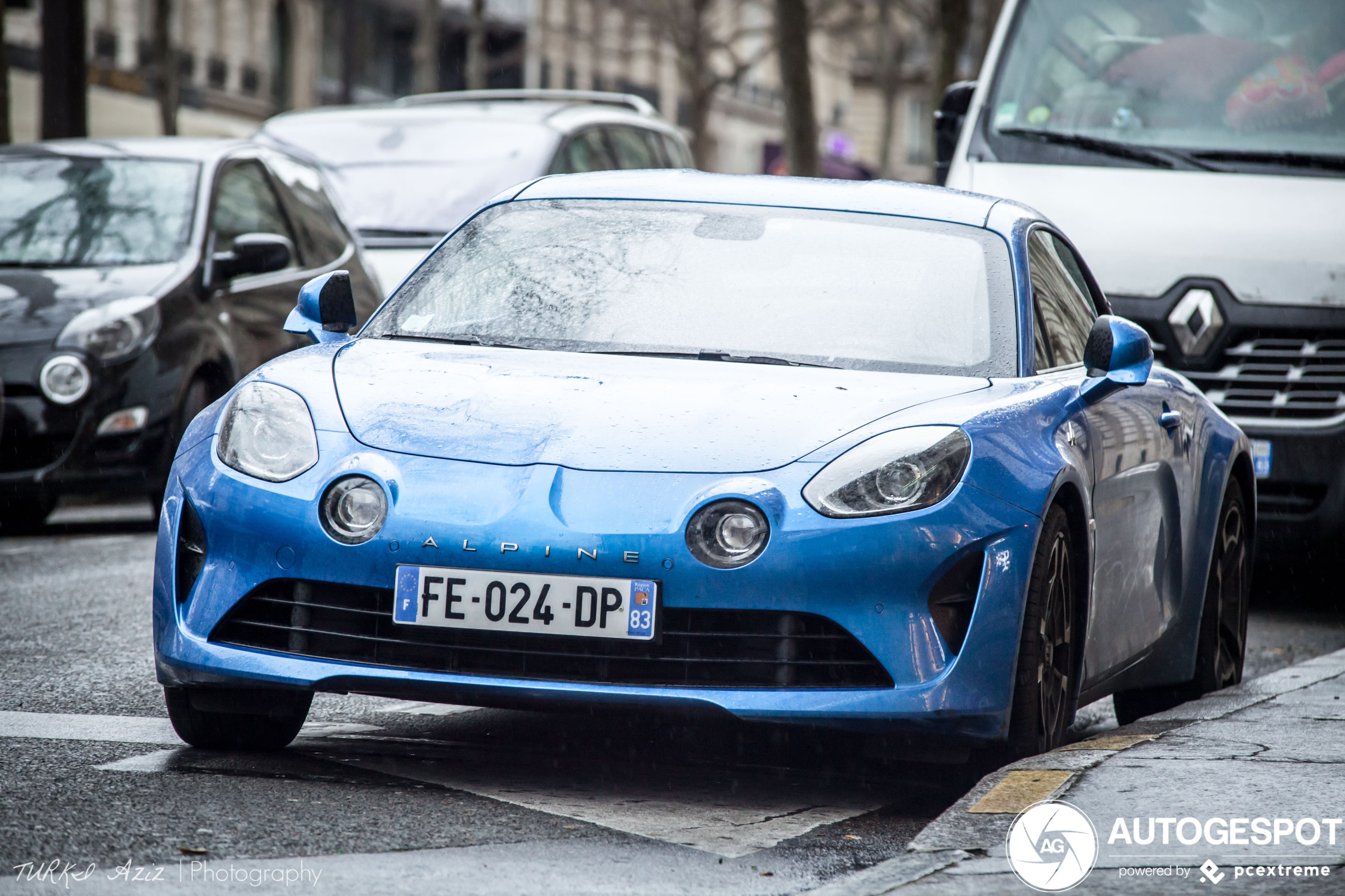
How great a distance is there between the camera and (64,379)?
950 cm

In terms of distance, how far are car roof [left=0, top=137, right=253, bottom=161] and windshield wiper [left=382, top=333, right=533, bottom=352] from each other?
18.9ft

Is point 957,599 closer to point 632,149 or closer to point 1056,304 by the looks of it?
point 1056,304

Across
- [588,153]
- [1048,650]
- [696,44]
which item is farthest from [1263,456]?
[696,44]

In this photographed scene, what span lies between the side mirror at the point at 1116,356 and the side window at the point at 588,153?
780 cm

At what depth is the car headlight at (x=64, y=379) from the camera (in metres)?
9.48

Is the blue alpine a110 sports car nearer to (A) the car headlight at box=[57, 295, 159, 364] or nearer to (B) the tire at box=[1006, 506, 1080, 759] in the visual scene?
(B) the tire at box=[1006, 506, 1080, 759]

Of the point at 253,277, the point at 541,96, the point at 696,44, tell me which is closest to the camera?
the point at 253,277

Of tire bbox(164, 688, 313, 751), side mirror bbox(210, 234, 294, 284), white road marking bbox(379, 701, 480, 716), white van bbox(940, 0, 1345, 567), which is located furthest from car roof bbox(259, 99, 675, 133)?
tire bbox(164, 688, 313, 751)

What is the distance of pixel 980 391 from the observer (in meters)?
5.02

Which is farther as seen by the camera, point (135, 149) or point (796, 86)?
point (796, 86)

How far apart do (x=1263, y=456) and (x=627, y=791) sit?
482 centimetres

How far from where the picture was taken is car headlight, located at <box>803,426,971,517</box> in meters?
4.52

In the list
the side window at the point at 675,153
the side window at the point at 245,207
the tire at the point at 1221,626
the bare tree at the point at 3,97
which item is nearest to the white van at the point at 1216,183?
the tire at the point at 1221,626

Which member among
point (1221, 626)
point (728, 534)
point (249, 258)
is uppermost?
point (728, 534)
